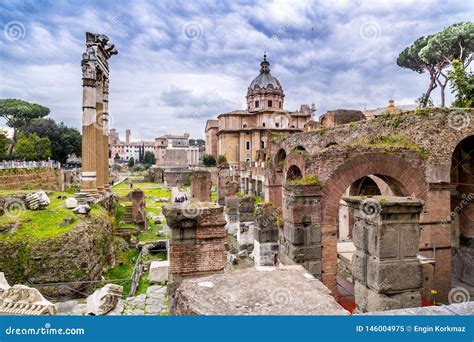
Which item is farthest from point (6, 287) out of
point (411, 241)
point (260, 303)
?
point (411, 241)

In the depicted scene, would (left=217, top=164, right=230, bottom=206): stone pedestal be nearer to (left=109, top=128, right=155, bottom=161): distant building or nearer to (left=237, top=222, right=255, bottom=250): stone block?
(left=237, top=222, right=255, bottom=250): stone block

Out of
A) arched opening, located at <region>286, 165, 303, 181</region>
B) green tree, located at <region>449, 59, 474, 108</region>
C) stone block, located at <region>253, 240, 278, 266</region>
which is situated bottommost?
stone block, located at <region>253, 240, 278, 266</region>

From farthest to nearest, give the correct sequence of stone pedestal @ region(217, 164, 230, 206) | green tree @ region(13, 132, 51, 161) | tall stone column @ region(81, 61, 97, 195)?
green tree @ region(13, 132, 51, 161), stone pedestal @ region(217, 164, 230, 206), tall stone column @ region(81, 61, 97, 195)

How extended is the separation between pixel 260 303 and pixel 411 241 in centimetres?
269

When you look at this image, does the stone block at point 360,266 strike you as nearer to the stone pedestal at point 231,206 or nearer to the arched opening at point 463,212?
the arched opening at point 463,212

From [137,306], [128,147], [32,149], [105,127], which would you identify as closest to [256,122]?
[32,149]

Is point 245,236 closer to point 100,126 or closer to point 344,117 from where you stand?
point 344,117

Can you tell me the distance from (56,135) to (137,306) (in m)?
43.1

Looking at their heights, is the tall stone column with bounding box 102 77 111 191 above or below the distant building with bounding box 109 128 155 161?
below

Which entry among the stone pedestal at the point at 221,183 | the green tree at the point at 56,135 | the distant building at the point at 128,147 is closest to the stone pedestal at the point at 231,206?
the stone pedestal at the point at 221,183

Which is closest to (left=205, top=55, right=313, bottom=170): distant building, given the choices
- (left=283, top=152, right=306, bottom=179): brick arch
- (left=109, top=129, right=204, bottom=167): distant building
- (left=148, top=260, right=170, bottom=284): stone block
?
(left=109, top=129, right=204, bottom=167): distant building

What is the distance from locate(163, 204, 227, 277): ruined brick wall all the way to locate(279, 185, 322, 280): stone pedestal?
343cm

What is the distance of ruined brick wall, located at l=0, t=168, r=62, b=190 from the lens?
18312 mm

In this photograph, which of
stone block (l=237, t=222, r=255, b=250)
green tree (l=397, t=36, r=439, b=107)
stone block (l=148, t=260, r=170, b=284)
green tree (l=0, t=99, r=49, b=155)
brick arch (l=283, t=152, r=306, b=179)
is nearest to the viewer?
stone block (l=148, t=260, r=170, b=284)
